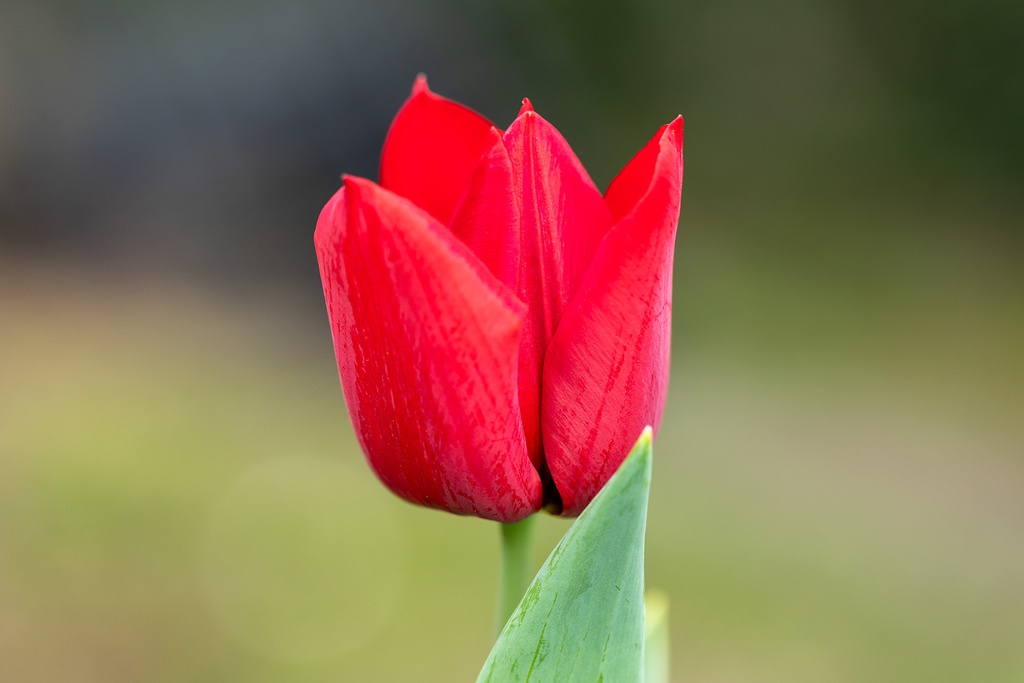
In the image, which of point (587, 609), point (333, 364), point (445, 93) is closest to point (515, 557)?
point (587, 609)

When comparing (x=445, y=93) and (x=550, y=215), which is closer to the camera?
(x=550, y=215)

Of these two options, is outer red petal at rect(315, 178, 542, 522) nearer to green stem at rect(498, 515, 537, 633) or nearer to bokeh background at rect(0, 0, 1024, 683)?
green stem at rect(498, 515, 537, 633)

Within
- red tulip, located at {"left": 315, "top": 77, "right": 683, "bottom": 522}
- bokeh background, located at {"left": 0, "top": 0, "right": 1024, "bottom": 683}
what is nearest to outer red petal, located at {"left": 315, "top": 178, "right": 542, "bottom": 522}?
red tulip, located at {"left": 315, "top": 77, "right": 683, "bottom": 522}

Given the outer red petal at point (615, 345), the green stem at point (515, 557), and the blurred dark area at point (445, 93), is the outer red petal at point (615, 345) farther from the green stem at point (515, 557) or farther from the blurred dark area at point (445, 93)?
the blurred dark area at point (445, 93)

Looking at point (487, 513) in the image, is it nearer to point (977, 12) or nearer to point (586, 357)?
point (586, 357)

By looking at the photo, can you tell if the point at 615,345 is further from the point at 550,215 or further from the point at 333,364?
the point at 333,364

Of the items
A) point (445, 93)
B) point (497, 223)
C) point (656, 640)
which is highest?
point (445, 93)

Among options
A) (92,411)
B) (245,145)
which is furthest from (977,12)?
(92,411)
